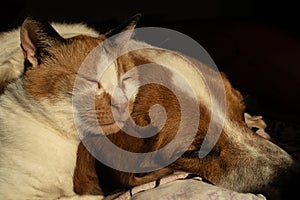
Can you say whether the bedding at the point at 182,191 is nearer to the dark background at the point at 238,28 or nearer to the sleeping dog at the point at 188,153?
the sleeping dog at the point at 188,153

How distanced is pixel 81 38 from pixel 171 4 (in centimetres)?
160

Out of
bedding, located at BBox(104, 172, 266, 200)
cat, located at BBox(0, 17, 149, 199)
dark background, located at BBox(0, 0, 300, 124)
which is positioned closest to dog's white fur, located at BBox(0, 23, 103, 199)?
cat, located at BBox(0, 17, 149, 199)

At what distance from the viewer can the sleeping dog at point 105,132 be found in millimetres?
1475

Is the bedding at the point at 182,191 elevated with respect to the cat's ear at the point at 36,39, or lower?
lower

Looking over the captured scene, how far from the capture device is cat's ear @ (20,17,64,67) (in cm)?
142

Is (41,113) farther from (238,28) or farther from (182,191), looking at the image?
(238,28)

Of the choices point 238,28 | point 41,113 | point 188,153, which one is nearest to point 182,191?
point 188,153

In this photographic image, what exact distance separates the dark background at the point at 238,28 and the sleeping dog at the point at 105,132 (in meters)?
0.55

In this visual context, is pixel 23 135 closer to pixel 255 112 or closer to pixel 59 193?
pixel 59 193

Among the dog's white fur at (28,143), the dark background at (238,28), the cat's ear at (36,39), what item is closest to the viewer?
the cat's ear at (36,39)

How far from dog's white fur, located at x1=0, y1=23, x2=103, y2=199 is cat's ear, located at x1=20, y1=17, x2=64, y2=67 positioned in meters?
0.08

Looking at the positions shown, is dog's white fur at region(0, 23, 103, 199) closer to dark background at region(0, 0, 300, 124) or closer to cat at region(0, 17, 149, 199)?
Answer: cat at region(0, 17, 149, 199)

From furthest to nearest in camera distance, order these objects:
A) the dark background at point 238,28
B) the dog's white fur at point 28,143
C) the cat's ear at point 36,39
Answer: the dark background at point 238,28 < the dog's white fur at point 28,143 < the cat's ear at point 36,39

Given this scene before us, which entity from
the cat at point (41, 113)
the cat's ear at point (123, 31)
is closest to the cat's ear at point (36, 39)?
the cat at point (41, 113)
